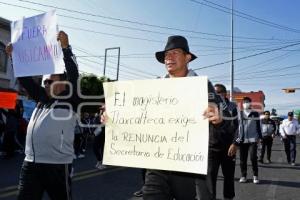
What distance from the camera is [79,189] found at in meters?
8.12

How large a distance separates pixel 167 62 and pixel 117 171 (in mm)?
7809

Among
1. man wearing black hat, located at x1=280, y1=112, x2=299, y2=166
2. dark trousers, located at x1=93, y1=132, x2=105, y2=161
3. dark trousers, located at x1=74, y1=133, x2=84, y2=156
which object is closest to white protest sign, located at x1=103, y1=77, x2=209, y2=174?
dark trousers, located at x1=93, y1=132, x2=105, y2=161

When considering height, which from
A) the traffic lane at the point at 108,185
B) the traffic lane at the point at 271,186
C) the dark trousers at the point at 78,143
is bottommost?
the traffic lane at the point at 108,185

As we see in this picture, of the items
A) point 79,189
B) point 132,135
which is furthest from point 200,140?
point 79,189

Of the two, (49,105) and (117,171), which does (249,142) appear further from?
(49,105)

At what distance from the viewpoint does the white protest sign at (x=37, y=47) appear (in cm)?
414

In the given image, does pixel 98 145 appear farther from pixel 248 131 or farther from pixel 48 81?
pixel 48 81

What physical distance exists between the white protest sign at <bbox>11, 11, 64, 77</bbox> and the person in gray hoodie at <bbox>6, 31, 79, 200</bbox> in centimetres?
9

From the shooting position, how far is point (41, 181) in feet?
12.9

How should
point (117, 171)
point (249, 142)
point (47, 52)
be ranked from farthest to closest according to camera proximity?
point (117, 171) → point (249, 142) → point (47, 52)

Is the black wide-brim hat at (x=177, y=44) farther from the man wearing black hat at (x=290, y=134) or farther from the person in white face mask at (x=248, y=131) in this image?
the man wearing black hat at (x=290, y=134)

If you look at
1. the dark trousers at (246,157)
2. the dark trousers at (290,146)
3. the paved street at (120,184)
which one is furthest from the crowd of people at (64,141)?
the dark trousers at (290,146)

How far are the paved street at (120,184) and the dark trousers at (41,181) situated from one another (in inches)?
134

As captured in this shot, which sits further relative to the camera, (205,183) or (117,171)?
(117,171)
